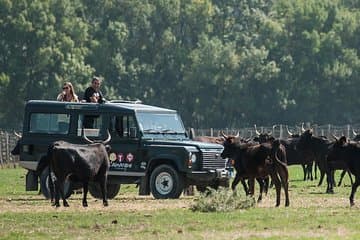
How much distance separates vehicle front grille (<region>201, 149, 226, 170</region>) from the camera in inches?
1125

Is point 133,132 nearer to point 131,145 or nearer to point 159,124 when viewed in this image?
point 131,145

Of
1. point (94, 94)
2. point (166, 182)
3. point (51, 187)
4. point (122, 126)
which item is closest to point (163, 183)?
point (166, 182)

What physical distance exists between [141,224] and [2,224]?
2.42m

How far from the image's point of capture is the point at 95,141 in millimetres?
28391

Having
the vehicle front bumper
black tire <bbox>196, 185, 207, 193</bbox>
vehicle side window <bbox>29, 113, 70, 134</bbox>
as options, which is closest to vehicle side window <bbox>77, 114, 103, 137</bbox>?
vehicle side window <bbox>29, 113, 70, 134</bbox>

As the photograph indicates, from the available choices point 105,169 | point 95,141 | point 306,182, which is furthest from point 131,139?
point 306,182

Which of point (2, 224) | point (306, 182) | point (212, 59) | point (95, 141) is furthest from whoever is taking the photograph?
point (212, 59)

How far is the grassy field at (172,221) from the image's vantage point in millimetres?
19094

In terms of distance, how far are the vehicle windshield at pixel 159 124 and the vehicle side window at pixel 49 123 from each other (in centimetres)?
176

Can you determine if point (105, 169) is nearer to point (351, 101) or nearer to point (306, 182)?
point (306, 182)

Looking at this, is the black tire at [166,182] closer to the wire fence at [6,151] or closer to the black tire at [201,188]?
the black tire at [201,188]

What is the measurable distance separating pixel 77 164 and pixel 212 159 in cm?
443

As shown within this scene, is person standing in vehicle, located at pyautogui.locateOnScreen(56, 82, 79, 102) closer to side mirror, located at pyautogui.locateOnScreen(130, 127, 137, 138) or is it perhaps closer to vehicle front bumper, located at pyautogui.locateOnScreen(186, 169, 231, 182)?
side mirror, located at pyautogui.locateOnScreen(130, 127, 137, 138)

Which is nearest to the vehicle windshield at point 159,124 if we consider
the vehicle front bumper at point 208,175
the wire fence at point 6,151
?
the vehicle front bumper at point 208,175
